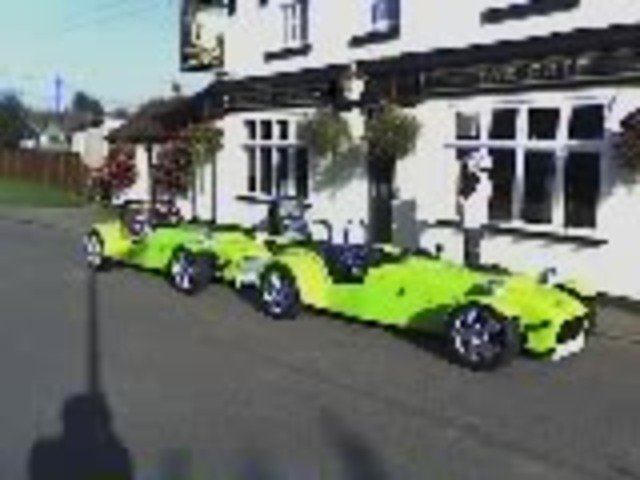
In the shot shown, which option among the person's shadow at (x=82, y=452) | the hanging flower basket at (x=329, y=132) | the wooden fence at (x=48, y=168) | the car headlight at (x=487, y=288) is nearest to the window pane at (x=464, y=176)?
the hanging flower basket at (x=329, y=132)

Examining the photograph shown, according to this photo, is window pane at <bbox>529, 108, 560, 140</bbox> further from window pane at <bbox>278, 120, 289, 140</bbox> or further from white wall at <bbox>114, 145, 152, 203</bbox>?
white wall at <bbox>114, 145, 152, 203</bbox>

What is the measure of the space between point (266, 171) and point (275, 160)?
32.2 inches

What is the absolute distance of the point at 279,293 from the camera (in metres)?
13.3

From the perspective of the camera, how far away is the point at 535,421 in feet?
29.6

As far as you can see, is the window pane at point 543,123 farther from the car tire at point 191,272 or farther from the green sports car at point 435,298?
the car tire at point 191,272

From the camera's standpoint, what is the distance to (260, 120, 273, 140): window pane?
77.6 feet

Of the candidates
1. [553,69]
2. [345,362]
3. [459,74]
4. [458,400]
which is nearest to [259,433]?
[458,400]

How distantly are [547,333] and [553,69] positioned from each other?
240 inches

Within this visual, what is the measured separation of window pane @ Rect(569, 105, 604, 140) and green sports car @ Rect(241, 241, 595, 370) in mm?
3317

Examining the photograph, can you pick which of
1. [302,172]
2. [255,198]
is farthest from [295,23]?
[255,198]

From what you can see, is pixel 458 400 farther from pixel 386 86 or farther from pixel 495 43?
pixel 386 86

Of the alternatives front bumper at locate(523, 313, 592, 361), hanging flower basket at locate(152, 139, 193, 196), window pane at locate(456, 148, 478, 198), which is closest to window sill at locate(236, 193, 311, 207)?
hanging flower basket at locate(152, 139, 193, 196)

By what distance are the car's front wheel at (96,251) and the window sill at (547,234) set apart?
18.5 feet

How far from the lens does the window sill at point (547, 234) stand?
15.4 metres
